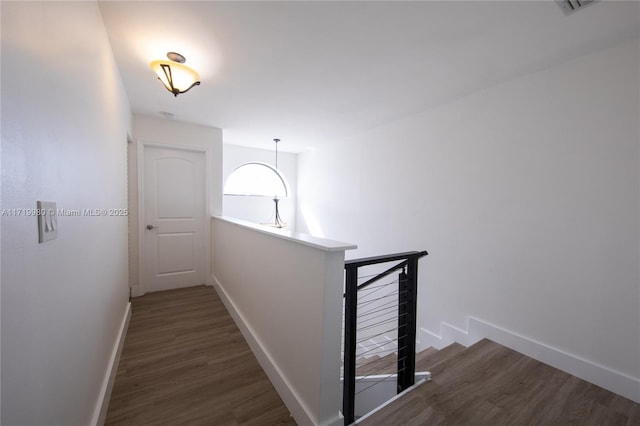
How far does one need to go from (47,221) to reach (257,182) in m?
4.59

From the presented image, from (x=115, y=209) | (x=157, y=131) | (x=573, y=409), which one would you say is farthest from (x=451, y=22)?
(x=157, y=131)

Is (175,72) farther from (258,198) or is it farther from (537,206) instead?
(258,198)

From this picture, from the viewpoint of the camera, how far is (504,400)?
5.30ft

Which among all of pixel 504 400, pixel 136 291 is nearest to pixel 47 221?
pixel 504 400

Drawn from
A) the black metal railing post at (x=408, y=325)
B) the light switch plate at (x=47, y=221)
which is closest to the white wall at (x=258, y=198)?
the black metal railing post at (x=408, y=325)

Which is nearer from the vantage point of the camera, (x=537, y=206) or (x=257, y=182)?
(x=537, y=206)

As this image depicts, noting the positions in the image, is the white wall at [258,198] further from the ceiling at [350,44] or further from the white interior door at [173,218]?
the ceiling at [350,44]

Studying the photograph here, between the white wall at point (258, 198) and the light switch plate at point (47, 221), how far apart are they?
403cm

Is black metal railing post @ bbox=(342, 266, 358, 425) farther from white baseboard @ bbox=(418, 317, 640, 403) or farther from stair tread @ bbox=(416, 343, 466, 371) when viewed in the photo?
white baseboard @ bbox=(418, 317, 640, 403)

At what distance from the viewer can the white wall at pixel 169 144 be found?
329 centimetres

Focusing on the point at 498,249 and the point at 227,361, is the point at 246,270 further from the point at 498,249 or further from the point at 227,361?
the point at 498,249

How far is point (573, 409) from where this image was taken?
5.14 feet

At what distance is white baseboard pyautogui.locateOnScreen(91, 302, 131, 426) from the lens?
1.38 meters

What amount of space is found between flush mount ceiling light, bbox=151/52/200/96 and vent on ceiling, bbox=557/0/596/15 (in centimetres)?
246
